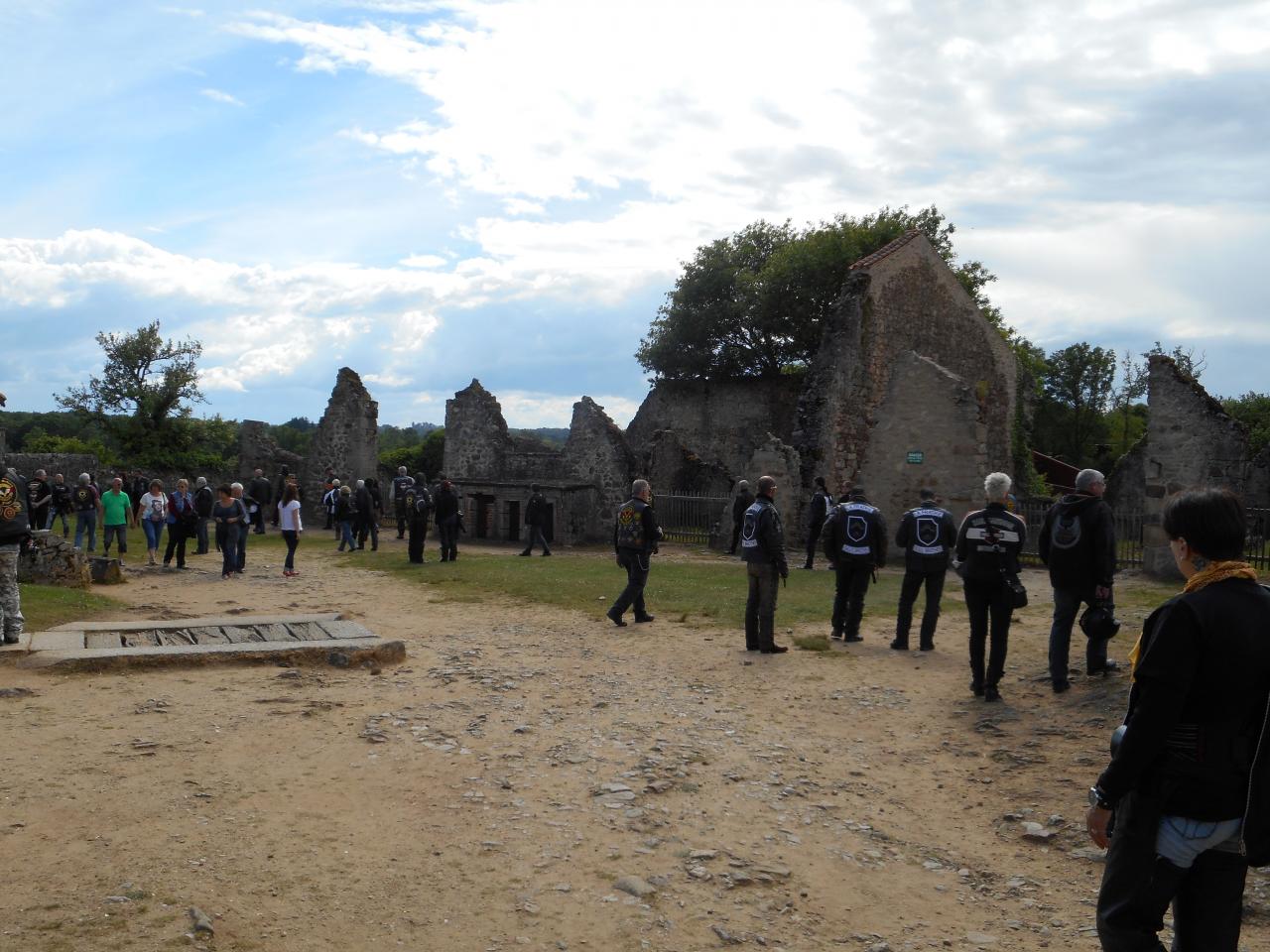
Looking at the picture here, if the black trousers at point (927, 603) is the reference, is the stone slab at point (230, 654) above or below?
below

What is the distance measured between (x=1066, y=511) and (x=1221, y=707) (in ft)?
Answer: 17.8

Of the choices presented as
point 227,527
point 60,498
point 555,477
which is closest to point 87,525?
point 60,498

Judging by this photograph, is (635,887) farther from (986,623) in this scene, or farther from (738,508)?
(738,508)

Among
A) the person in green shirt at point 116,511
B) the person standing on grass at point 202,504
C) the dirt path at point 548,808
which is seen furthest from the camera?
the person standing on grass at point 202,504

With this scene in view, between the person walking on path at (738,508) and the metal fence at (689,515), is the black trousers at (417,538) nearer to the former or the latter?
the person walking on path at (738,508)

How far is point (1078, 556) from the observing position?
7.86m

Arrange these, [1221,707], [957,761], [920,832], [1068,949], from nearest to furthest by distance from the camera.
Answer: [1221,707] → [1068,949] → [920,832] → [957,761]

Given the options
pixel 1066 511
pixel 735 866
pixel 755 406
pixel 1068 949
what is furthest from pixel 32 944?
pixel 755 406

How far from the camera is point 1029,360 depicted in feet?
132

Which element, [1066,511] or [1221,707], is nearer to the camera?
[1221,707]

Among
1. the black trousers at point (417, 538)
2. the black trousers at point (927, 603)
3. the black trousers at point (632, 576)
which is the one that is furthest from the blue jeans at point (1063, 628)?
the black trousers at point (417, 538)

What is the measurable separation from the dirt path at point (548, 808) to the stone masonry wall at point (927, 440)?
10.9 meters

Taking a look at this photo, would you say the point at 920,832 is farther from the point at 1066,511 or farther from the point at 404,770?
the point at 1066,511

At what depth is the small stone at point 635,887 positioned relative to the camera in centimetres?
434
